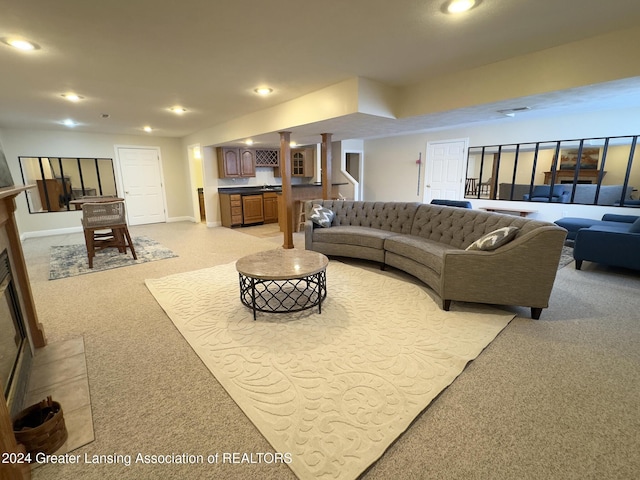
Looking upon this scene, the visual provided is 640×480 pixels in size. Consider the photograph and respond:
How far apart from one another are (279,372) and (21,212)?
25.6 feet

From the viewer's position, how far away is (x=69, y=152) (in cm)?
685

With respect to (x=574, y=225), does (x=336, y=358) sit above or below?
below

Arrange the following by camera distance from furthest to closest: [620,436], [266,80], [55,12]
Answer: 1. [266,80]
2. [55,12]
3. [620,436]

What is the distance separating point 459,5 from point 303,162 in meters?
6.81

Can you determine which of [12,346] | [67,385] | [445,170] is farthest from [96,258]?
[445,170]

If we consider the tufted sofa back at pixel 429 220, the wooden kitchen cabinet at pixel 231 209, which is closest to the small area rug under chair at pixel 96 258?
the wooden kitchen cabinet at pixel 231 209

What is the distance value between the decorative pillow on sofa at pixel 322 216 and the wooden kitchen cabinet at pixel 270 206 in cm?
361

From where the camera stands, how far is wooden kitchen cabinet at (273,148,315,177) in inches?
334

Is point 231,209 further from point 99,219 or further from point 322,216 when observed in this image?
point 322,216

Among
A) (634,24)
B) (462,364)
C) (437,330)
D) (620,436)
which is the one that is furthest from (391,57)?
(620,436)

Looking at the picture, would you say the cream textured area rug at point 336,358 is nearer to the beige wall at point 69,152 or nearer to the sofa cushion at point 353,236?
the sofa cushion at point 353,236

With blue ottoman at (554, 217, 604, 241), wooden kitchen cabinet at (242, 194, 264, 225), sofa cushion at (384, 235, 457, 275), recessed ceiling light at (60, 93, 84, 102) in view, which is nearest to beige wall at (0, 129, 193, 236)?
wooden kitchen cabinet at (242, 194, 264, 225)

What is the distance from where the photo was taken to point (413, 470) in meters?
1.32

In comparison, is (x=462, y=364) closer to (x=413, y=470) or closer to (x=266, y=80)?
(x=413, y=470)
